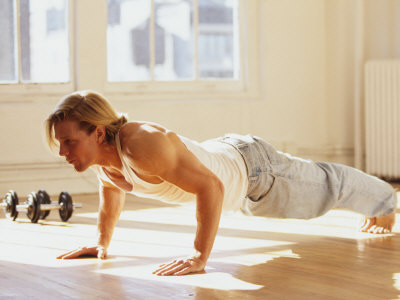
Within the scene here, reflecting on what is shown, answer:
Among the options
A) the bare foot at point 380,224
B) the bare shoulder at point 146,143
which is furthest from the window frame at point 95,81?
the bare shoulder at point 146,143

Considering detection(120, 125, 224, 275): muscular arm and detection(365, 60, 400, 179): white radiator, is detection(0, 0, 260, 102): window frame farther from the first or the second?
detection(120, 125, 224, 275): muscular arm

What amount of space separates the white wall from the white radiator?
319 mm

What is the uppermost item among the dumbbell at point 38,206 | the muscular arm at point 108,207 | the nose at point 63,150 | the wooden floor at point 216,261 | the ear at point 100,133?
the ear at point 100,133

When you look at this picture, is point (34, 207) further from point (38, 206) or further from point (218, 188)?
point (218, 188)

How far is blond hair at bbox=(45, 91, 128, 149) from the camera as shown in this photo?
6.72 ft

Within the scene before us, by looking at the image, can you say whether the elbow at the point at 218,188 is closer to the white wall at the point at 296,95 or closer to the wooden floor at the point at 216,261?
the wooden floor at the point at 216,261

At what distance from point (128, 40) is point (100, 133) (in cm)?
281

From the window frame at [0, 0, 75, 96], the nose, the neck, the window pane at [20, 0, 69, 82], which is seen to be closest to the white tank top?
the neck

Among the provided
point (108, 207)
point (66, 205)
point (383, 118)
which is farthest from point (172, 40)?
point (108, 207)

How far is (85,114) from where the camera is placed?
6.73 ft

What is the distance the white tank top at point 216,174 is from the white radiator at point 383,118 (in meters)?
2.85

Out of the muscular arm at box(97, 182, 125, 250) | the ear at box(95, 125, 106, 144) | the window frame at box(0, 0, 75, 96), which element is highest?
the window frame at box(0, 0, 75, 96)

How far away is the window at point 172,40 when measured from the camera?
480 cm

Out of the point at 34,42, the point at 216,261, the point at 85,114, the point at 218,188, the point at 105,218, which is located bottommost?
the point at 216,261
